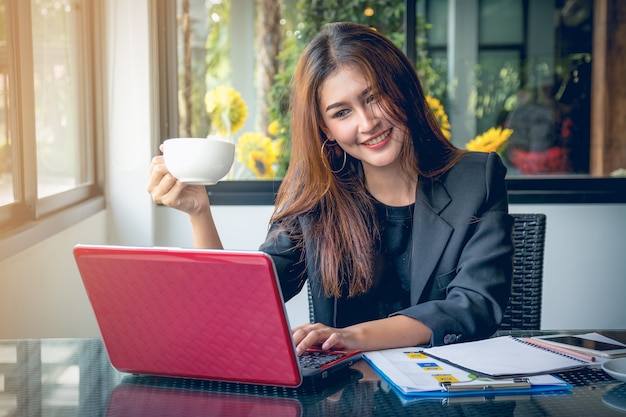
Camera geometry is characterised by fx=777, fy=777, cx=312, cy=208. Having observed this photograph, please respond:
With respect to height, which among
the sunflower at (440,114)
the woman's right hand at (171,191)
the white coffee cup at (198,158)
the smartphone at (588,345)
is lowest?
the smartphone at (588,345)

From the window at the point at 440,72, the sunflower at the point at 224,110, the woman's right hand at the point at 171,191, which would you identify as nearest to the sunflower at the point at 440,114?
the window at the point at 440,72

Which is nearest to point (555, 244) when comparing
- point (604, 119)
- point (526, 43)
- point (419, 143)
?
point (604, 119)

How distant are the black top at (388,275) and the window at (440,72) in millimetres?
1643

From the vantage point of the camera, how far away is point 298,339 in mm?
1199

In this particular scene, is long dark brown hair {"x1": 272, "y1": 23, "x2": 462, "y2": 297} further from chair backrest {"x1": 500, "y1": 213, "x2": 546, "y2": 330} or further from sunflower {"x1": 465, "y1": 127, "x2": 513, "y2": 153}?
sunflower {"x1": 465, "y1": 127, "x2": 513, "y2": 153}

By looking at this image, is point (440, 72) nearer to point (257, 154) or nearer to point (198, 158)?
point (257, 154)

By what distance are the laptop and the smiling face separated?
632mm

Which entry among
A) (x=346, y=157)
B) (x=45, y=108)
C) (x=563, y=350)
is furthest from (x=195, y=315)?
(x=45, y=108)

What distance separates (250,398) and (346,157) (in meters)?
0.89

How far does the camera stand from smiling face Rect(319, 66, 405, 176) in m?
1.63

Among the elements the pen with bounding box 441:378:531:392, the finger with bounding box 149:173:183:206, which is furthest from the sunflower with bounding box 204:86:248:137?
the pen with bounding box 441:378:531:392

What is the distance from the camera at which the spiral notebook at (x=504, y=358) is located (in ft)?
3.56

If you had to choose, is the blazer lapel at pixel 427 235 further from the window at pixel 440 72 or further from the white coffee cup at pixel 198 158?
the window at pixel 440 72

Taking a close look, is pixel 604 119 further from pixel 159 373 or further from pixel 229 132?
pixel 159 373
